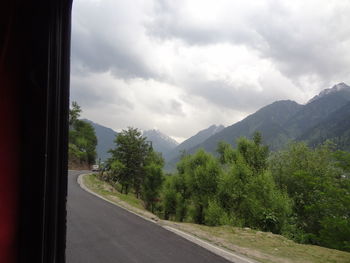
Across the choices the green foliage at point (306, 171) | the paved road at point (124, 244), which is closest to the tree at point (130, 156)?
the green foliage at point (306, 171)

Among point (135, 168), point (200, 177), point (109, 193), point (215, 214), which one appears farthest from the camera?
point (135, 168)

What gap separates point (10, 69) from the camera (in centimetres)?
188

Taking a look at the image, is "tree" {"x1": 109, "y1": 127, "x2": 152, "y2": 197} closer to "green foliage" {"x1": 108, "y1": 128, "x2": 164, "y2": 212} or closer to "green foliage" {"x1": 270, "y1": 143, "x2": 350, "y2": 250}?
"green foliage" {"x1": 108, "y1": 128, "x2": 164, "y2": 212}

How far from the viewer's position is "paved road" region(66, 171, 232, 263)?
240 inches

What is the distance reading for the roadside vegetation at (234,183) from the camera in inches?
939

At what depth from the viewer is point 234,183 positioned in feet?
90.5

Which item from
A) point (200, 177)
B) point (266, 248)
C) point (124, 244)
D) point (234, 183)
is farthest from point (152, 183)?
point (124, 244)

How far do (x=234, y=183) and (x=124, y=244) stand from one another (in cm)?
2170

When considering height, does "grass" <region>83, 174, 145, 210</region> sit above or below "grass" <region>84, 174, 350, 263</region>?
below

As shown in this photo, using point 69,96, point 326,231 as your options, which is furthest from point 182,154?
point 69,96

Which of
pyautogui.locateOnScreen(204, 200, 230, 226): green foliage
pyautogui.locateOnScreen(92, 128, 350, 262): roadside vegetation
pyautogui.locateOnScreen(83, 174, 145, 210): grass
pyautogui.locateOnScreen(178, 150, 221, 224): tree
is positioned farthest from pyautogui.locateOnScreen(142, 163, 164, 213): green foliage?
pyautogui.locateOnScreen(204, 200, 230, 226): green foliage

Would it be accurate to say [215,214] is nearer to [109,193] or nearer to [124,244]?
[109,193]

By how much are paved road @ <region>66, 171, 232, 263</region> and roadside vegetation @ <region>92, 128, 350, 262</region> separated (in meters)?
10.8

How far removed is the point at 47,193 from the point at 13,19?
1152 mm
